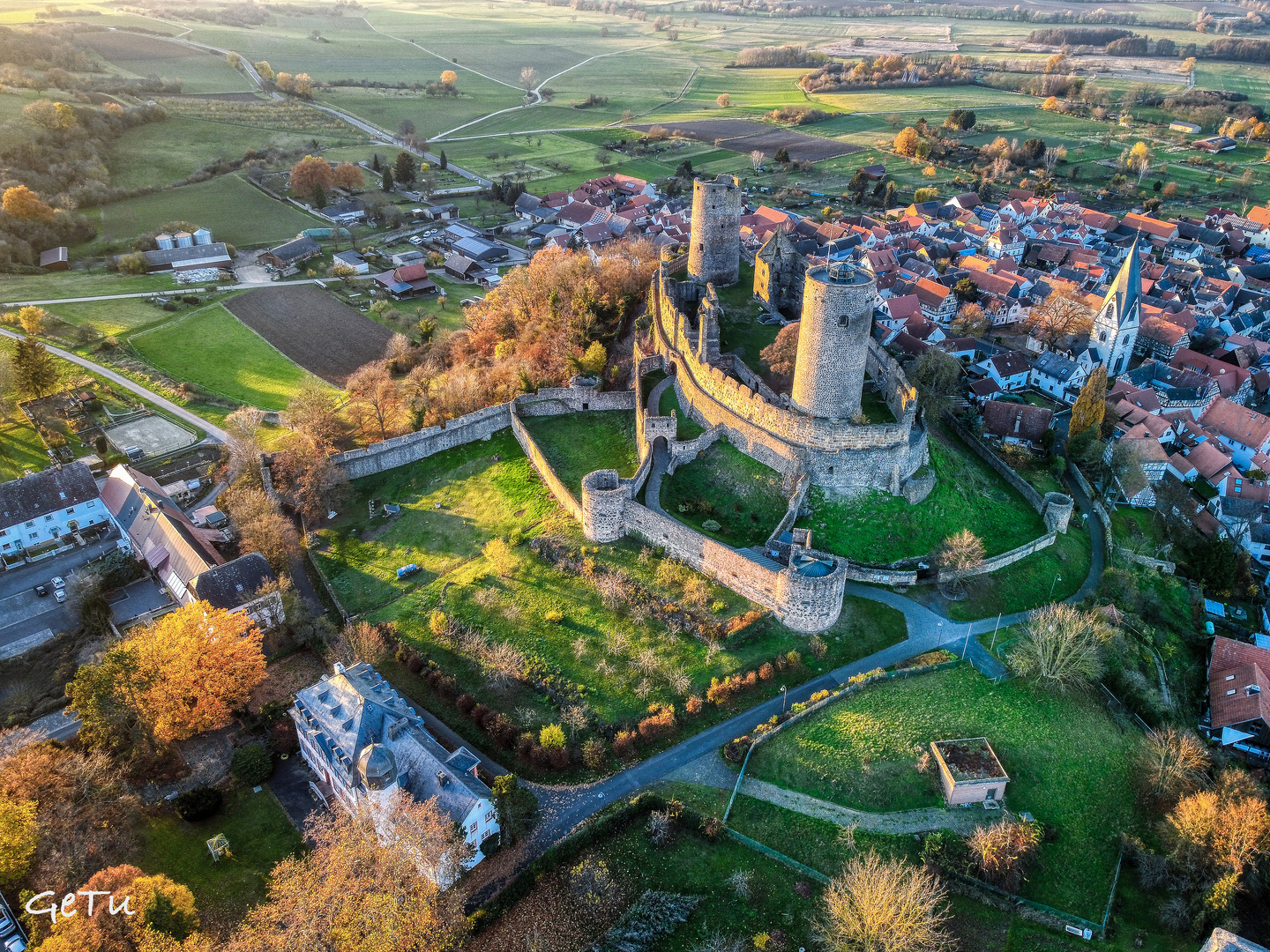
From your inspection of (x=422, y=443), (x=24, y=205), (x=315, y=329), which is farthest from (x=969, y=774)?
(x=24, y=205)

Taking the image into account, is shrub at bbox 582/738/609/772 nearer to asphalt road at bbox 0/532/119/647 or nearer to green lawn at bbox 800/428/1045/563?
green lawn at bbox 800/428/1045/563

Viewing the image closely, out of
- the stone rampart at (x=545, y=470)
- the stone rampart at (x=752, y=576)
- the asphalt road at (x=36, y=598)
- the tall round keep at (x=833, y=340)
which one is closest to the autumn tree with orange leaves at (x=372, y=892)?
the stone rampart at (x=752, y=576)

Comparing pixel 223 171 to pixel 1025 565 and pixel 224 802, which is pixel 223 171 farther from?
pixel 1025 565

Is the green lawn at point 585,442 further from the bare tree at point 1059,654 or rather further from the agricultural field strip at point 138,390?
the agricultural field strip at point 138,390

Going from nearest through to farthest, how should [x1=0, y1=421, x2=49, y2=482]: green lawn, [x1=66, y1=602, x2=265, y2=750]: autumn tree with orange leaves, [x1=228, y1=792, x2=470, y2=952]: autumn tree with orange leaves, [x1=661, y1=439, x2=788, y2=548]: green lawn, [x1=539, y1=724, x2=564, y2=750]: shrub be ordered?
1. [x1=228, y1=792, x2=470, y2=952]: autumn tree with orange leaves
2. [x1=539, y1=724, x2=564, y2=750]: shrub
3. [x1=66, y1=602, x2=265, y2=750]: autumn tree with orange leaves
4. [x1=661, y1=439, x2=788, y2=548]: green lawn
5. [x1=0, y1=421, x2=49, y2=482]: green lawn

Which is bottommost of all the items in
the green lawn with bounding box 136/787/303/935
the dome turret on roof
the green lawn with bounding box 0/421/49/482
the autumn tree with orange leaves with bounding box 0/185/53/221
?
the green lawn with bounding box 136/787/303/935

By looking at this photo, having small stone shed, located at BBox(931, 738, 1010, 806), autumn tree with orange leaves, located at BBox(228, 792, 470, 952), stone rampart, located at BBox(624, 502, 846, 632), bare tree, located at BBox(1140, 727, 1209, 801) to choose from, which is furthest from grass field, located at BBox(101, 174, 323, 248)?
bare tree, located at BBox(1140, 727, 1209, 801)
